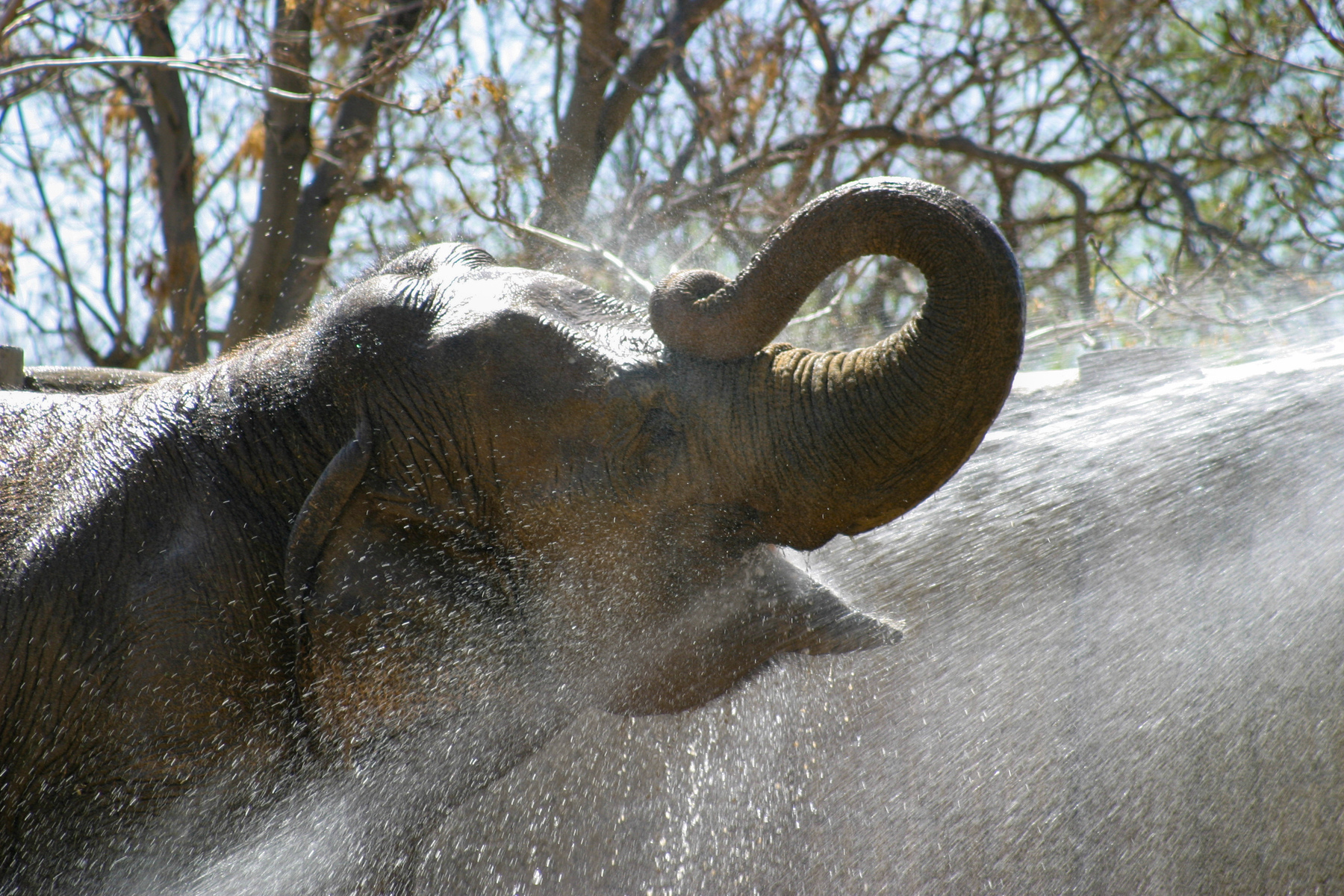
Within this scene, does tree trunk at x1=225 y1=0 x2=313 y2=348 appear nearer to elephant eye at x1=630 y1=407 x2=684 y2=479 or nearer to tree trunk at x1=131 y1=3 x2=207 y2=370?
tree trunk at x1=131 y1=3 x2=207 y2=370

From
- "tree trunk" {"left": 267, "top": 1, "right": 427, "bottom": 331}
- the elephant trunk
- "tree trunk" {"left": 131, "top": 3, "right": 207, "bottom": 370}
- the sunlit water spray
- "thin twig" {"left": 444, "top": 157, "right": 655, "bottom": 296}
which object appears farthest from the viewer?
"tree trunk" {"left": 131, "top": 3, "right": 207, "bottom": 370}

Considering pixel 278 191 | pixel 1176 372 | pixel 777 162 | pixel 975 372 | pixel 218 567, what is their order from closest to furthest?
pixel 975 372
pixel 218 567
pixel 1176 372
pixel 777 162
pixel 278 191


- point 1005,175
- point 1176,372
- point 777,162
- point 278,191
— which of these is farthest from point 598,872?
point 1005,175

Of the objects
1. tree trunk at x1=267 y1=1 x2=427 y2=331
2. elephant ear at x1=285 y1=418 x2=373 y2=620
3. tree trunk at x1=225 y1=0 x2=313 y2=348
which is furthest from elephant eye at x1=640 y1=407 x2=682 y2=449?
tree trunk at x1=267 y1=1 x2=427 y2=331

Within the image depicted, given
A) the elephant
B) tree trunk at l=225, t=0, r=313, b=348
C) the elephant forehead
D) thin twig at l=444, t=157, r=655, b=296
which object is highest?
→ tree trunk at l=225, t=0, r=313, b=348

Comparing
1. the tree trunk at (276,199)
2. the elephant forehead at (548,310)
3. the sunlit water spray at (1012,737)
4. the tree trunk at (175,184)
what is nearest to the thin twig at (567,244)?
the tree trunk at (276,199)

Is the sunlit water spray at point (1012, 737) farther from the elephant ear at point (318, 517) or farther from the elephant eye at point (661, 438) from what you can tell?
the elephant eye at point (661, 438)

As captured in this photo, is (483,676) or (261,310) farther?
(261,310)

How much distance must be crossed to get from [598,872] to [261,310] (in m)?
6.66

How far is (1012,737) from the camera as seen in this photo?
320cm

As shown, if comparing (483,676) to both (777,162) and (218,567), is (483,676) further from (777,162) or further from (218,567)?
(777,162)

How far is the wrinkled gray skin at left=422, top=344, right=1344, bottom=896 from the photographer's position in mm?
2867

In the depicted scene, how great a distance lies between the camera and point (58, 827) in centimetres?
228

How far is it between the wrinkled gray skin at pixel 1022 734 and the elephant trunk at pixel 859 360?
106 cm
